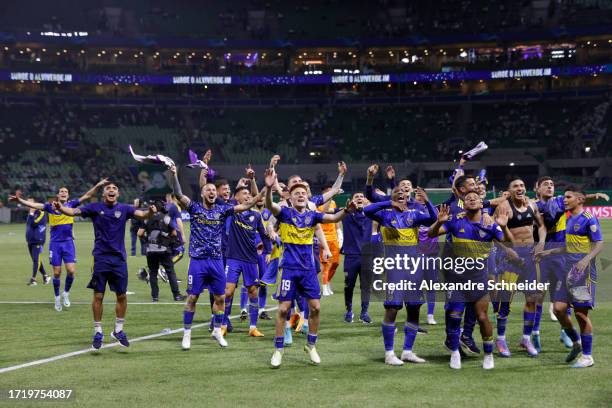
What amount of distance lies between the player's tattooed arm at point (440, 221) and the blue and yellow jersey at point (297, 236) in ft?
5.30

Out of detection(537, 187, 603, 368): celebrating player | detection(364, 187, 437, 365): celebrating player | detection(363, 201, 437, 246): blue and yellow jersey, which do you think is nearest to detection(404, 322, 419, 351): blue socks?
detection(364, 187, 437, 365): celebrating player

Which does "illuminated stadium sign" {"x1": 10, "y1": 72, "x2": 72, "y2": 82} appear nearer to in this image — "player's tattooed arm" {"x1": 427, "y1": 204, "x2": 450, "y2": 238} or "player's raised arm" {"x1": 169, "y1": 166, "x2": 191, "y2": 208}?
"player's raised arm" {"x1": 169, "y1": 166, "x2": 191, "y2": 208}

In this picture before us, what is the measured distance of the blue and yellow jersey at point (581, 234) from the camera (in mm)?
10438

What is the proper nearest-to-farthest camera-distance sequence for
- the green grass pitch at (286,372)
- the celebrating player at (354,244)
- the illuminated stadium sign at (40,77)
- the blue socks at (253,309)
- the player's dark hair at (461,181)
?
1. the green grass pitch at (286,372)
2. the player's dark hair at (461,181)
3. the blue socks at (253,309)
4. the celebrating player at (354,244)
5. the illuminated stadium sign at (40,77)

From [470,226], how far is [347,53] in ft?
238

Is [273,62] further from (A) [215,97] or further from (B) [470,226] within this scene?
(B) [470,226]

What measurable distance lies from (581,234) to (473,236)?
4.81 ft

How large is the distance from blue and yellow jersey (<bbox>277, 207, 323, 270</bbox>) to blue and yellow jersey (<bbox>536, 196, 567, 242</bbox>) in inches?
138

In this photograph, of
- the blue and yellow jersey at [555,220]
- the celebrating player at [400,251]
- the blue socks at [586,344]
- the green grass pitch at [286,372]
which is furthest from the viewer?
the blue and yellow jersey at [555,220]

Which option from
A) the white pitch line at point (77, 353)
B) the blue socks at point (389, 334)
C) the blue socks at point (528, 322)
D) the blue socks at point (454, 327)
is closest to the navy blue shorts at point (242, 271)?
the white pitch line at point (77, 353)

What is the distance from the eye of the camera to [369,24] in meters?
81.4

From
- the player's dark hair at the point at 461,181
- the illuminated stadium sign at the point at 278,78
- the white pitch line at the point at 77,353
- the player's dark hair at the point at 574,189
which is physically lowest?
the white pitch line at the point at 77,353

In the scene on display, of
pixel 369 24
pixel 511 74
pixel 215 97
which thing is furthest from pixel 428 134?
pixel 215 97

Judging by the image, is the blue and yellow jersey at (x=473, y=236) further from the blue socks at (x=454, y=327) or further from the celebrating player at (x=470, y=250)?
the blue socks at (x=454, y=327)
